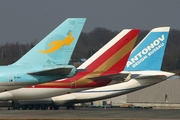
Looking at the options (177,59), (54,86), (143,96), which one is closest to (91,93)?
(54,86)

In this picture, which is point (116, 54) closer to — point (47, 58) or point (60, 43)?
point (60, 43)

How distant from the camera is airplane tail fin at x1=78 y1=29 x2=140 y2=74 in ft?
161

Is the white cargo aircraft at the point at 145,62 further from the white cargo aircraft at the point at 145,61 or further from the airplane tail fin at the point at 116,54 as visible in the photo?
the airplane tail fin at the point at 116,54

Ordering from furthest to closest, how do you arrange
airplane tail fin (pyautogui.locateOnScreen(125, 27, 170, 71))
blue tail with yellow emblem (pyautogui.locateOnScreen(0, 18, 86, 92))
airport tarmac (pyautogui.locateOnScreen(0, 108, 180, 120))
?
airplane tail fin (pyautogui.locateOnScreen(125, 27, 170, 71)) < airport tarmac (pyautogui.locateOnScreen(0, 108, 180, 120)) < blue tail with yellow emblem (pyautogui.locateOnScreen(0, 18, 86, 92))

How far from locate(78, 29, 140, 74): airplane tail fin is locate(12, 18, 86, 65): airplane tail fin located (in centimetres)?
1052

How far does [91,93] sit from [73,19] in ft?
81.2

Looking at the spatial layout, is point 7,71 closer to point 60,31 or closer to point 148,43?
point 60,31

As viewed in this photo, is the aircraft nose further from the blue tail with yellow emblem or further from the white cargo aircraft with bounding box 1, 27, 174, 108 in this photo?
the blue tail with yellow emblem

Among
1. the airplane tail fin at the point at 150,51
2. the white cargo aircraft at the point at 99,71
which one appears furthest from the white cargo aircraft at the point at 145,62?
the white cargo aircraft at the point at 99,71

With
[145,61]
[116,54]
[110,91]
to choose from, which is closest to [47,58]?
[116,54]

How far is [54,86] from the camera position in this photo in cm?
5312

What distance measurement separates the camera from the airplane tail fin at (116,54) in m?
49.2

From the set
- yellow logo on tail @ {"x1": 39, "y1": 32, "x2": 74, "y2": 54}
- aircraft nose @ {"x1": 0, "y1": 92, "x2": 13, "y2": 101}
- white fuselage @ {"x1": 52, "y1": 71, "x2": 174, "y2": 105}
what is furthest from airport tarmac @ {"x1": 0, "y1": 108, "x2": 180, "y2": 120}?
white fuselage @ {"x1": 52, "y1": 71, "x2": 174, "y2": 105}

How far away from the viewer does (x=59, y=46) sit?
128 ft
